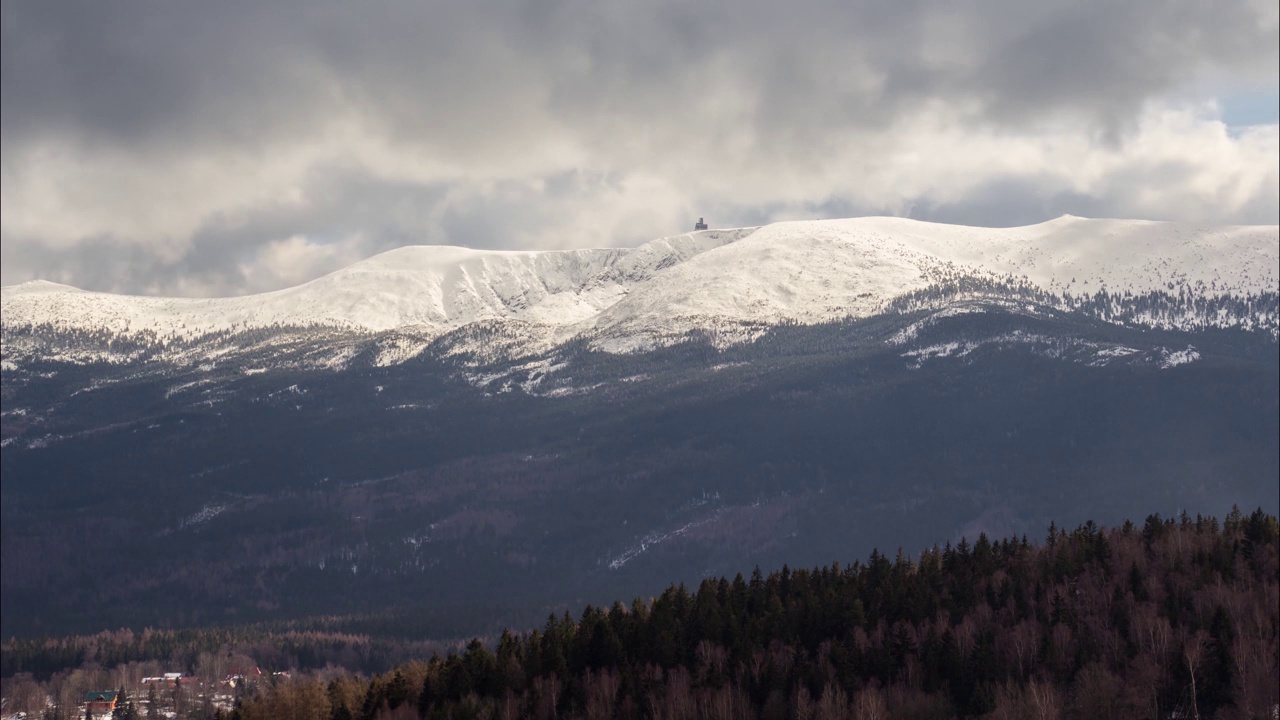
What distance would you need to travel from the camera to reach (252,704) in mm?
167500

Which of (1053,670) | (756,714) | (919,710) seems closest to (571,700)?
(756,714)

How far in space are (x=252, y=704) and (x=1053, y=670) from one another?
88.5 meters

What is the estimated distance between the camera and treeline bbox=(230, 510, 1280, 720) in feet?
491

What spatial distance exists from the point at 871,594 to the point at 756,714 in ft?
104

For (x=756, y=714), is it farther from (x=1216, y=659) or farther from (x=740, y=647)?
(x=1216, y=659)

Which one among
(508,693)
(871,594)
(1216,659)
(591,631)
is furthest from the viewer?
(871,594)

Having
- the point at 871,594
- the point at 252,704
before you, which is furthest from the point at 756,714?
the point at 252,704

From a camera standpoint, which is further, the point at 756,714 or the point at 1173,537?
the point at 1173,537

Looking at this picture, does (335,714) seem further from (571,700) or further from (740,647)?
(740,647)

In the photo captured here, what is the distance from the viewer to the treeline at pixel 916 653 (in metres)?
150

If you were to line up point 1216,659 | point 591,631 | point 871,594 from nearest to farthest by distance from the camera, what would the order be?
point 1216,659, point 591,631, point 871,594

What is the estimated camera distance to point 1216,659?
492ft

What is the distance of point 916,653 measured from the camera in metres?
165

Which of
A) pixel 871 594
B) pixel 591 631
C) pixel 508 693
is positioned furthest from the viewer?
pixel 871 594
